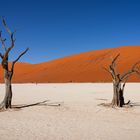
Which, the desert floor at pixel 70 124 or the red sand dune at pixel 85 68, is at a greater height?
the red sand dune at pixel 85 68

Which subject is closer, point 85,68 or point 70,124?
point 70,124

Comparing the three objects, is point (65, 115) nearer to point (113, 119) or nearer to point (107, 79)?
point (113, 119)

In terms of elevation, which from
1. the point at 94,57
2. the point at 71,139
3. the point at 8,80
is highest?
the point at 94,57

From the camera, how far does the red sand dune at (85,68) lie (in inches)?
2285

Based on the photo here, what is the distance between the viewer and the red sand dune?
190 ft

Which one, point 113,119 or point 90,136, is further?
point 113,119

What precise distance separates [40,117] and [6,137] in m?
3.44

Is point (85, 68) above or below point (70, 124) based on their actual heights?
above

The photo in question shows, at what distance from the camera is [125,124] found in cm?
964

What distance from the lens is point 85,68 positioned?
225 feet

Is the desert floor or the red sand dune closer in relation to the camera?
the desert floor

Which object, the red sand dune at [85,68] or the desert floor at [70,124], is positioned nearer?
the desert floor at [70,124]

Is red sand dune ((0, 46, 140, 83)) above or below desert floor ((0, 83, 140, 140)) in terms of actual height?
above

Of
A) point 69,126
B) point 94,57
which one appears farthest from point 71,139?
point 94,57
